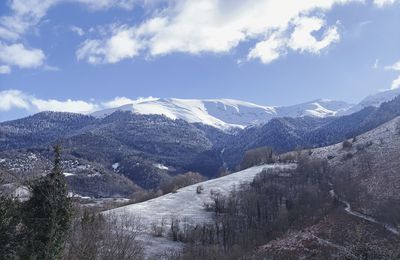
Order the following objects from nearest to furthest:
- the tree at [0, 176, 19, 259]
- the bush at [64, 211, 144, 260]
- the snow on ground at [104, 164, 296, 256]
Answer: the tree at [0, 176, 19, 259], the bush at [64, 211, 144, 260], the snow on ground at [104, 164, 296, 256]

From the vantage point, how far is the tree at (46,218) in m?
46.2

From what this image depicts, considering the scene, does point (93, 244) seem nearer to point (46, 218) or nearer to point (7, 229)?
point (46, 218)

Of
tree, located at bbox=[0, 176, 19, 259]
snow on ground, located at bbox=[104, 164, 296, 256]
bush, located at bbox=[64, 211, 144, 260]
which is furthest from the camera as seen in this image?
snow on ground, located at bbox=[104, 164, 296, 256]

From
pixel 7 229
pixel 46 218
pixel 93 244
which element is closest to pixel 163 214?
pixel 93 244

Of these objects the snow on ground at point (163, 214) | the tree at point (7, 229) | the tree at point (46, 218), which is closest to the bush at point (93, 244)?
the tree at point (46, 218)

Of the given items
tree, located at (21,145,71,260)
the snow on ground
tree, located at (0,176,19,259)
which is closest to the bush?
tree, located at (21,145,71,260)

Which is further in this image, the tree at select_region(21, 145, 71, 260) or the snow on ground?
the snow on ground

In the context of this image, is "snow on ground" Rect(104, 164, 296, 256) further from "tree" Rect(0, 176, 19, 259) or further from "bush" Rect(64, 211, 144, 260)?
"tree" Rect(0, 176, 19, 259)

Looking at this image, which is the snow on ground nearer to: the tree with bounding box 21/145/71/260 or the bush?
the bush

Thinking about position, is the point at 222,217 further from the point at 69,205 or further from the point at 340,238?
the point at 69,205

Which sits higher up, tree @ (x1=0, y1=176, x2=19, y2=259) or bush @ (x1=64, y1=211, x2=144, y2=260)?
tree @ (x1=0, y1=176, x2=19, y2=259)

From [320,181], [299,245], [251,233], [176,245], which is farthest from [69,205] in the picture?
[320,181]

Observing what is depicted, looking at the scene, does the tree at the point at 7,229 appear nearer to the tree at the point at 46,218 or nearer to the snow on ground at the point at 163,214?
the tree at the point at 46,218

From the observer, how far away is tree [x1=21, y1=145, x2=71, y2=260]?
151 feet
